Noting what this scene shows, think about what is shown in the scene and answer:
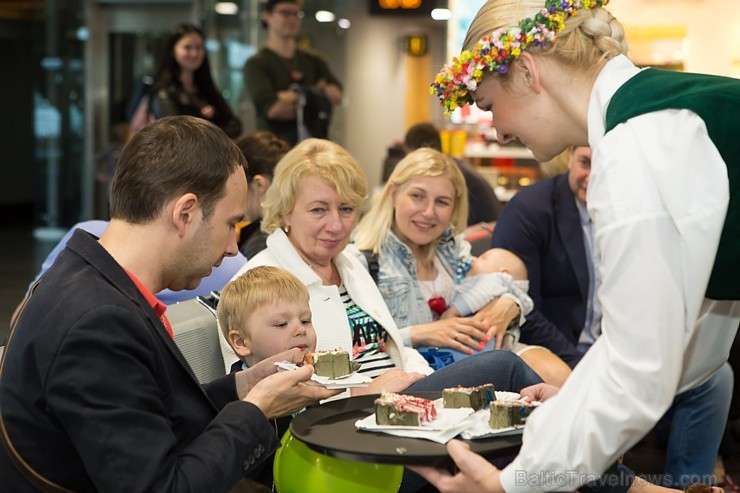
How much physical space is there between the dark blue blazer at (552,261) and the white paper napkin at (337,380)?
202 centimetres

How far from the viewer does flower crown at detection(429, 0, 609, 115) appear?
2137mm

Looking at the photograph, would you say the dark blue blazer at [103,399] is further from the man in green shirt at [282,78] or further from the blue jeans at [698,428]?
the man in green shirt at [282,78]

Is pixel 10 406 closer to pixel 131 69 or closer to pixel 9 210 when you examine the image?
pixel 131 69

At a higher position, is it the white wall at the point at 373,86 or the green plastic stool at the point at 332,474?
the white wall at the point at 373,86

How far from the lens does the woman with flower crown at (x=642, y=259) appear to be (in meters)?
1.79

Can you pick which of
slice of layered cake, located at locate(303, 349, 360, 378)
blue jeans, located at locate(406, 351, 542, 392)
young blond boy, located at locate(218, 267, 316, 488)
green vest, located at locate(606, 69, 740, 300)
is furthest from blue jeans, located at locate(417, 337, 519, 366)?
green vest, located at locate(606, 69, 740, 300)

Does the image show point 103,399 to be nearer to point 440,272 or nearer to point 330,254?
point 330,254

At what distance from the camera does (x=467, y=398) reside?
2.38 metres

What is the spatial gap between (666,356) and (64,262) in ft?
4.13

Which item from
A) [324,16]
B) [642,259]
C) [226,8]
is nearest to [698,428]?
[642,259]

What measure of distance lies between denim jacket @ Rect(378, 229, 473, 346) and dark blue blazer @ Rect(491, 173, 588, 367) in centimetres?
36

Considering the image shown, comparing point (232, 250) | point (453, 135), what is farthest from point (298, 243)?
point (453, 135)

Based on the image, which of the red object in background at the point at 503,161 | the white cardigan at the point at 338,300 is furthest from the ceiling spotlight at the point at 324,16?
the white cardigan at the point at 338,300

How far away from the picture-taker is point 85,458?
1.92m
